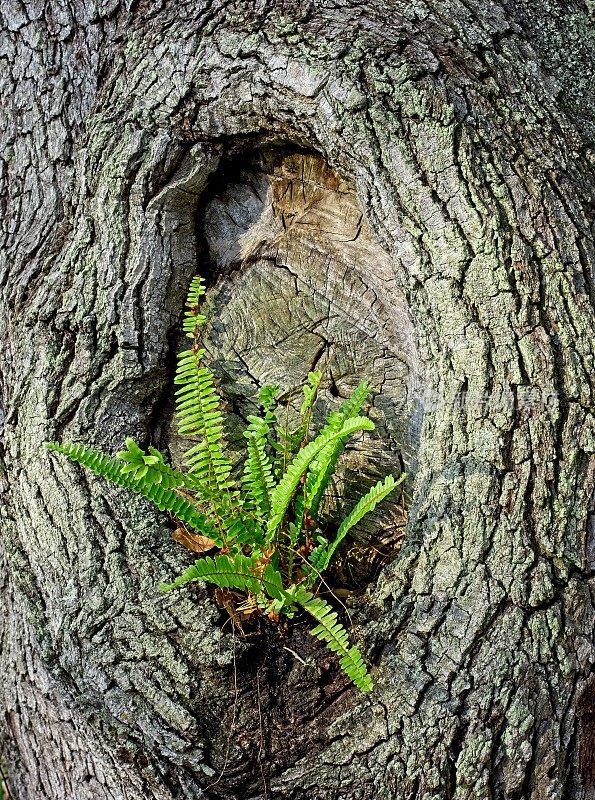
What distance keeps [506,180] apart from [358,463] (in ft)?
4.02

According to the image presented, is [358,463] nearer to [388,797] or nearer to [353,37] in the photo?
[388,797]

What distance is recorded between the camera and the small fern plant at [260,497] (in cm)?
254

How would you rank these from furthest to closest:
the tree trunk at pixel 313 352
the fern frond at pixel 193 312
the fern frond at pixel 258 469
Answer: the fern frond at pixel 193 312 < the fern frond at pixel 258 469 < the tree trunk at pixel 313 352

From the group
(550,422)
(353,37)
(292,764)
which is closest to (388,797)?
(292,764)

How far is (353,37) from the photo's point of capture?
9.36ft

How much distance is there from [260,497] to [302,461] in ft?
1.21

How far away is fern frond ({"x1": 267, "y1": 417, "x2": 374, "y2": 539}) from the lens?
98.3 inches

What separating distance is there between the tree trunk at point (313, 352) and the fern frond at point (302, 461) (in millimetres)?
407

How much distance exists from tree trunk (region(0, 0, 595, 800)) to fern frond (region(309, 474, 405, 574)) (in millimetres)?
207

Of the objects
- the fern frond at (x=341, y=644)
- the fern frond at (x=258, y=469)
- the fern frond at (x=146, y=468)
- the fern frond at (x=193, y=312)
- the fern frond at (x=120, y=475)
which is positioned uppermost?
the fern frond at (x=193, y=312)

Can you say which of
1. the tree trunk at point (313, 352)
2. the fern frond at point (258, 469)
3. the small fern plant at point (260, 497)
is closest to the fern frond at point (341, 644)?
the small fern plant at point (260, 497)

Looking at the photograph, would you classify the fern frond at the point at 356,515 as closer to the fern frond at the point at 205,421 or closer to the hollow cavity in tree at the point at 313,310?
the hollow cavity in tree at the point at 313,310

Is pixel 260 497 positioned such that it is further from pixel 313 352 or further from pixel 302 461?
pixel 313 352

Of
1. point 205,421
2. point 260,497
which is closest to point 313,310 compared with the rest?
point 205,421
